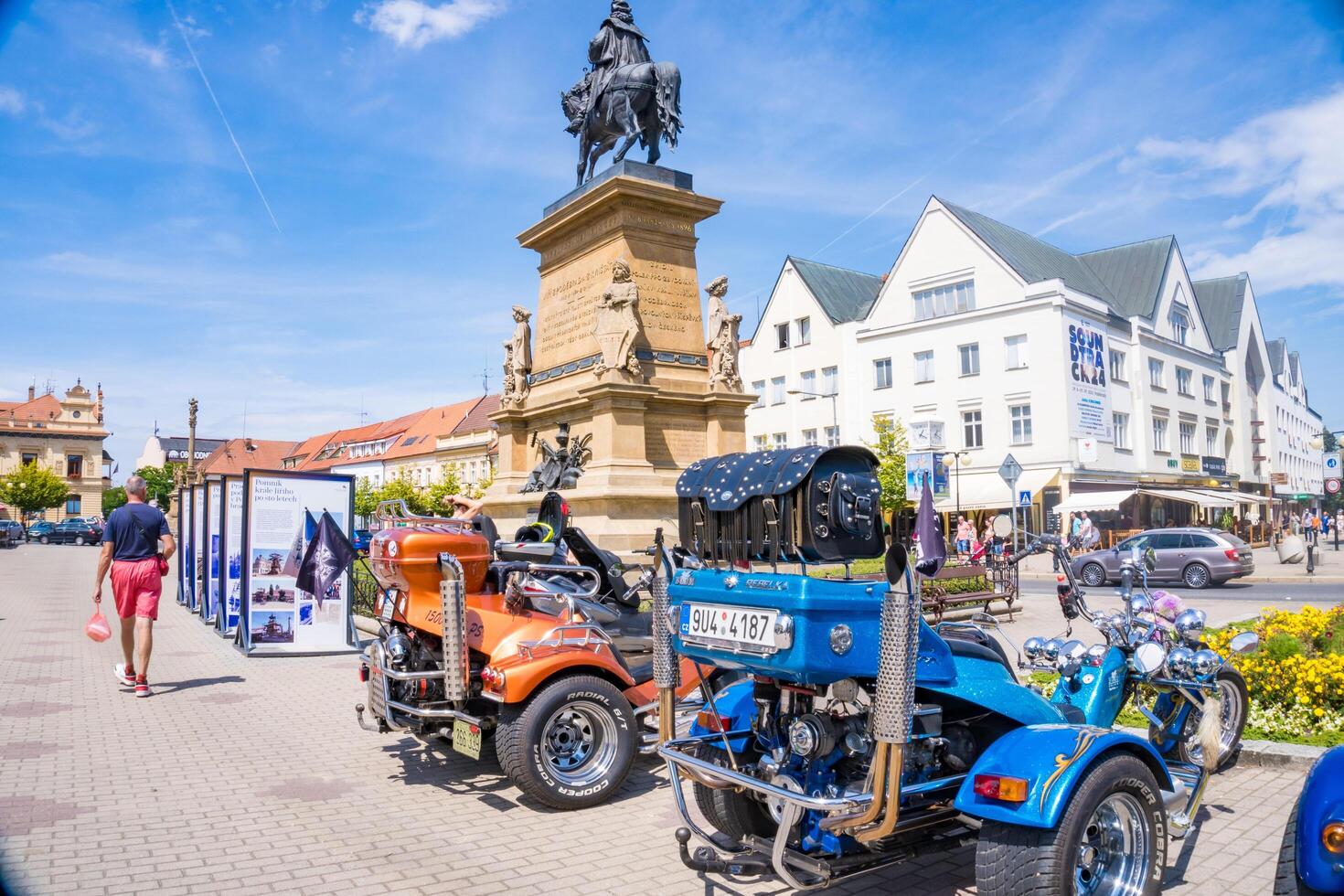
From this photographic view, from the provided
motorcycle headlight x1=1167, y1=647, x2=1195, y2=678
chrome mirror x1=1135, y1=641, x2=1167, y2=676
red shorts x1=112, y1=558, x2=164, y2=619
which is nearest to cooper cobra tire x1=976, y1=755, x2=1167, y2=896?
chrome mirror x1=1135, y1=641, x2=1167, y2=676

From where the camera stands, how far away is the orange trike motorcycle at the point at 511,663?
18.3 ft

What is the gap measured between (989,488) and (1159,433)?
1146 centimetres

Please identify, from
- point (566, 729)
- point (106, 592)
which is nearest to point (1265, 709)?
point (566, 729)

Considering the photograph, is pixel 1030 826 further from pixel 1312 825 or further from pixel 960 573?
pixel 960 573

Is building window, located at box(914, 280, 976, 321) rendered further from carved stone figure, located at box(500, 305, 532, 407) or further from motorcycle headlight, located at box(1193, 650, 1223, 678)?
motorcycle headlight, located at box(1193, 650, 1223, 678)

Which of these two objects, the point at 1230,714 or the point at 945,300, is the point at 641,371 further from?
the point at 945,300

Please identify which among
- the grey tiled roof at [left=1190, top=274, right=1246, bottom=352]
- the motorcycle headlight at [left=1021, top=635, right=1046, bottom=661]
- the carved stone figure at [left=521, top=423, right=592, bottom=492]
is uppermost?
the grey tiled roof at [left=1190, top=274, right=1246, bottom=352]

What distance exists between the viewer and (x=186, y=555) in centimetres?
1923

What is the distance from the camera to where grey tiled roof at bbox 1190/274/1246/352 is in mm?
56500

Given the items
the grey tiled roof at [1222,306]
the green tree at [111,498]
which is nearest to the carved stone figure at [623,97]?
the grey tiled roof at [1222,306]

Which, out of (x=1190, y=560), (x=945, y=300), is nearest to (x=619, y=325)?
(x=1190, y=560)

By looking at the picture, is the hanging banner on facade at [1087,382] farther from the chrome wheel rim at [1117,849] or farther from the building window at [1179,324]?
the chrome wheel rim at [1117,849]

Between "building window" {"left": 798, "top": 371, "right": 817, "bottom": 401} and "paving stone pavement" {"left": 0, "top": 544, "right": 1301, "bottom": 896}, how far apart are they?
43190mm

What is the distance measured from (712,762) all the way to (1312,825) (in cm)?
218
